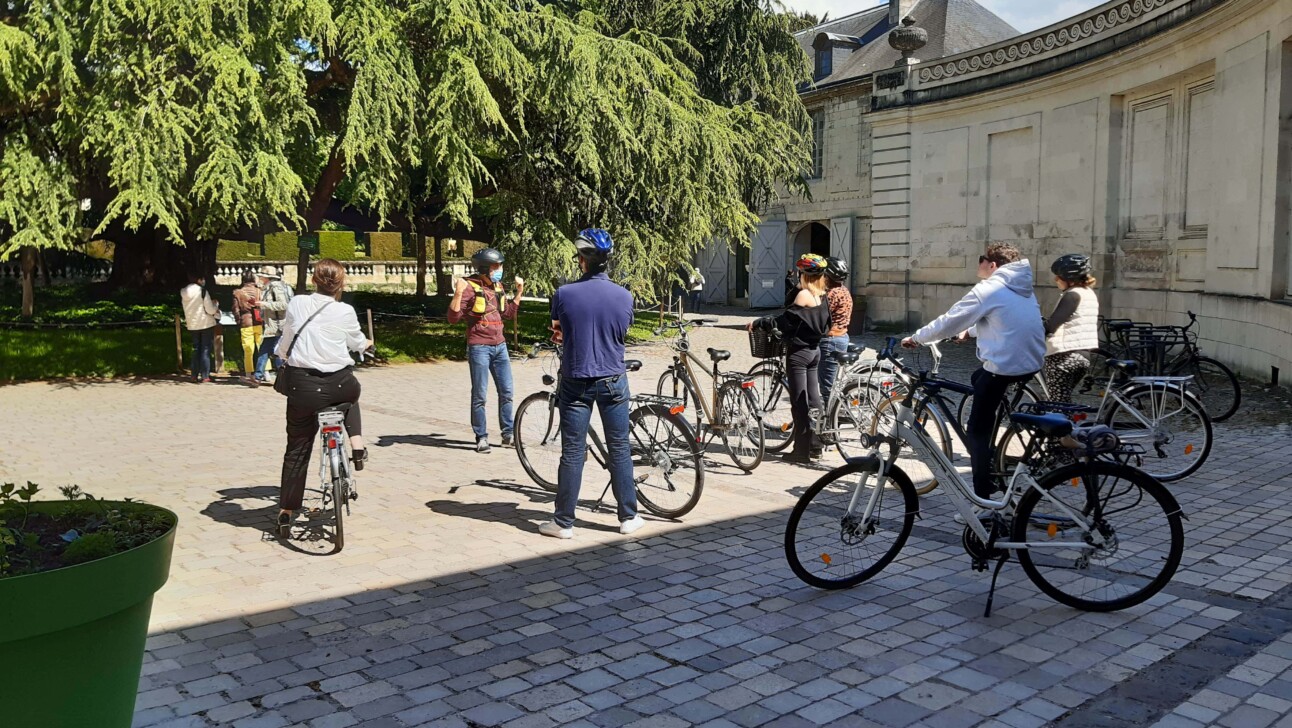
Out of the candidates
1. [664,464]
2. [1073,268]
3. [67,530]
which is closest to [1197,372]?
[1073,268]

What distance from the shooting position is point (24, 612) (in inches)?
111

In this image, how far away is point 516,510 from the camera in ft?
24.2

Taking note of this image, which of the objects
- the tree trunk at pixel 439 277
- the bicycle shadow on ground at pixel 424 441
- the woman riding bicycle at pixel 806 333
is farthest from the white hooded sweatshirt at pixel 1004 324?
the tree trunk at pixel 439 277

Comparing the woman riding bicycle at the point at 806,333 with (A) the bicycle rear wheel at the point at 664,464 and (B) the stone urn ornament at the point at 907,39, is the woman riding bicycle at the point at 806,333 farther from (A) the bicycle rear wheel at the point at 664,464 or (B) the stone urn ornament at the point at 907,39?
(B) the stone urn ornament at the point at 907,39

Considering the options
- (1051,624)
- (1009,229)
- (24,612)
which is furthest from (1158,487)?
(1009,229)

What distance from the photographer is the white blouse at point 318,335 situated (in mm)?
6312

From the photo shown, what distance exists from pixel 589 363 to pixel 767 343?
3065 mm

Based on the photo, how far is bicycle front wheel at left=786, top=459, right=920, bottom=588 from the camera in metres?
5.46

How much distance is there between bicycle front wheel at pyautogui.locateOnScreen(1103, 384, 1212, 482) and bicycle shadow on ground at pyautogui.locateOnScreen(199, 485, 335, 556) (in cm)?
565

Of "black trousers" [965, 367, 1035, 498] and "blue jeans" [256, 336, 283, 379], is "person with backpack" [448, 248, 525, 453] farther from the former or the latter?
"blue jeans" [256, 336, 283, 379]

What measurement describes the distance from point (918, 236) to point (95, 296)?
1825cm

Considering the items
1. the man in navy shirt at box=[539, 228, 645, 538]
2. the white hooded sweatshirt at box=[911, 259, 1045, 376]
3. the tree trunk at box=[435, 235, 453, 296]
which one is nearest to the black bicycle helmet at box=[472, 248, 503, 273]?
the man in navy shirt at box=[539, 228, 645, 538]

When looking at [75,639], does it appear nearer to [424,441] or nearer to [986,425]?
[986,425]

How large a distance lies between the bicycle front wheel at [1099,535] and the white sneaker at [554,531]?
2699 mm
